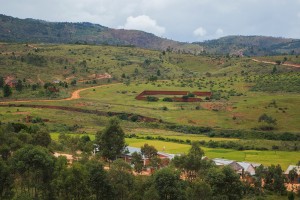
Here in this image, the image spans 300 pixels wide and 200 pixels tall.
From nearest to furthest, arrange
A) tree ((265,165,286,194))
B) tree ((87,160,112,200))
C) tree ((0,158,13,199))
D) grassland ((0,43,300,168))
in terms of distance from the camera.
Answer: tree ((0,158,13,199))
tree ((87,160,112,200))
tree ((265,165,286,194))
grassland ((0,43,300,168))

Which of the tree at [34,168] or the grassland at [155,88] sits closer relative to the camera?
the tree at [34,168]

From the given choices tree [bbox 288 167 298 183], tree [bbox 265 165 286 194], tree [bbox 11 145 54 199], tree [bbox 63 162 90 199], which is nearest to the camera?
tree [bbox 63 162 90 199]

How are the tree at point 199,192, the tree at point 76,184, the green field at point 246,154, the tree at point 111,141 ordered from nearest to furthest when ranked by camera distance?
the tree at point 76,184 < the tree at point 199,192 < the tree at point 111,141 < the green field at point 246,154

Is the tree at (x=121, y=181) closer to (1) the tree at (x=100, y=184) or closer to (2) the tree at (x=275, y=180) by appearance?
(1) the tree at (x=100, y=184)

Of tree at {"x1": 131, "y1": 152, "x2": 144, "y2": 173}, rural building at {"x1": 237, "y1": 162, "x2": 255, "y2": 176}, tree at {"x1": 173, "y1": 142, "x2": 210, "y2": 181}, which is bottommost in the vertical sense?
rural building at {"x1": 237, "y1": 162, "x2": 255, "y2": 176}

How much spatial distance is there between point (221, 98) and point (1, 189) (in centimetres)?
8639

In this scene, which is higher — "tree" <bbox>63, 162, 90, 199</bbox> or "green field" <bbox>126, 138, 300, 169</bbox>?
"tree" <bbox>63, 162, 90, 199</bbox>

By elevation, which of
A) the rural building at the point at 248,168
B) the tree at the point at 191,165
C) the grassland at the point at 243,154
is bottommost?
the grassland at the point at 243,154

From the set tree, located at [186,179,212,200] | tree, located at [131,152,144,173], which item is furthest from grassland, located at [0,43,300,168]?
tree, located at [186,179,212,200]

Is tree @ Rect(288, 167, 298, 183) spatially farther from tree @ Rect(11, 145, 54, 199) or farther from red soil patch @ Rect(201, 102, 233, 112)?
red soil patch @ Rect(201, 102, 233, 112)

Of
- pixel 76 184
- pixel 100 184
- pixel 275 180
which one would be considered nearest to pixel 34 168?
pixel 76 184

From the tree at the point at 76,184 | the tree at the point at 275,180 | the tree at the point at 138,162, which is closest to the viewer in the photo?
the tree at the point at 76,184

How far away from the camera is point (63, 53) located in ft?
578

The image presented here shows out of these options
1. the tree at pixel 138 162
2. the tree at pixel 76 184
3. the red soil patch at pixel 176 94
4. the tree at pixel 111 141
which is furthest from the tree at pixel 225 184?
the red soil patch at pixel 176 94
